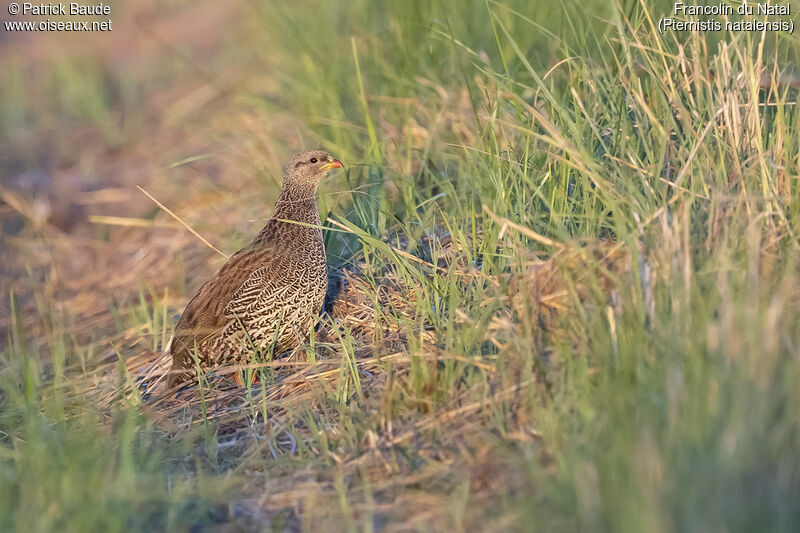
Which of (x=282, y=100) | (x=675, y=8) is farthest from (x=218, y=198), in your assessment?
(x=675, y=8)

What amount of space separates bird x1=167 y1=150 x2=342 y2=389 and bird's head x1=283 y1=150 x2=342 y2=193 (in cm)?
34

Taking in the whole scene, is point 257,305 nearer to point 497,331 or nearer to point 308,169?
point 308,169

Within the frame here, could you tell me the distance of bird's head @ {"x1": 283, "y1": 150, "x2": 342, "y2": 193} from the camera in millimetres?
5707

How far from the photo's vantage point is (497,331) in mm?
4129

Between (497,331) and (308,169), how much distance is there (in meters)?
2.02

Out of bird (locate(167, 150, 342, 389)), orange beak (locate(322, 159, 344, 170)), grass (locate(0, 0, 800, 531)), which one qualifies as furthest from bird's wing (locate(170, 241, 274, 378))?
orange beak (locate(322, 159, 344, 170))

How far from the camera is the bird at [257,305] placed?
5.14 metres

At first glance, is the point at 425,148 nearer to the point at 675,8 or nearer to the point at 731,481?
the point at 675,8

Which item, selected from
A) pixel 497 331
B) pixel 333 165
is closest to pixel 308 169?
pixel 333 165

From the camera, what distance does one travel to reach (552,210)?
4.23m

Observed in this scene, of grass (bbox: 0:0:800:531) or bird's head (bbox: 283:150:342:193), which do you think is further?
bird's head (bbox: 283:150:342:193)

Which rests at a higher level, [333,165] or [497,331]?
[333,165]

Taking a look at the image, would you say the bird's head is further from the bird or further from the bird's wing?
the bird's wing

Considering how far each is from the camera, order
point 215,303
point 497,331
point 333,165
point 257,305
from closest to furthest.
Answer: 1. point 497,331
2. point 257,305
3. point 215,303
4. point 333,165
